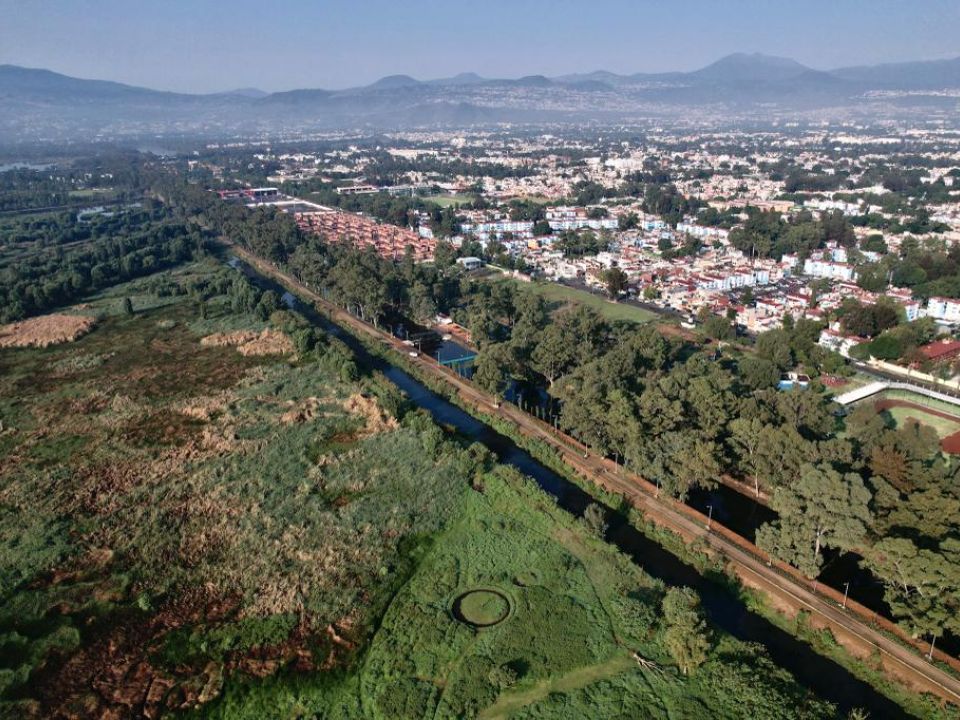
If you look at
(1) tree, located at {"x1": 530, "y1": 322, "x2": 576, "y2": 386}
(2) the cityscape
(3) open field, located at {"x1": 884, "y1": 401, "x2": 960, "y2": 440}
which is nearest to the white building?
(2) the cityscape

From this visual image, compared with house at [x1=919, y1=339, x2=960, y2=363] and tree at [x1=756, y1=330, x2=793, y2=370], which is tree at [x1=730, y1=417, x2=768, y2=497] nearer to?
tree at [x1=756, y1=330, x2=793, y2=370]

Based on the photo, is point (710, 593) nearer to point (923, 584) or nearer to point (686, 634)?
point (686, 634)

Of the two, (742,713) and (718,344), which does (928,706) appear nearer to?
(742,713)

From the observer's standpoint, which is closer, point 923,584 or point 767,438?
point 923,584

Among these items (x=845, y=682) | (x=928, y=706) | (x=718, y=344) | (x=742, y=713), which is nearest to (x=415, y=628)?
(x=742, y=713)

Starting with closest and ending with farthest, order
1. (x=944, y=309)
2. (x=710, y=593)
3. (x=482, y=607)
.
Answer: (x=482, y=607), (x=710, y=593), (x=944, y=309)

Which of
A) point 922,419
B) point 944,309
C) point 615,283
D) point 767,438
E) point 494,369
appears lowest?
point 922,419

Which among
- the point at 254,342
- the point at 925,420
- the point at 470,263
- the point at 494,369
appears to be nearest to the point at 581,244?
the point at 470,263

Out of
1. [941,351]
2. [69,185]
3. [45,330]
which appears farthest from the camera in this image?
[69,185]
